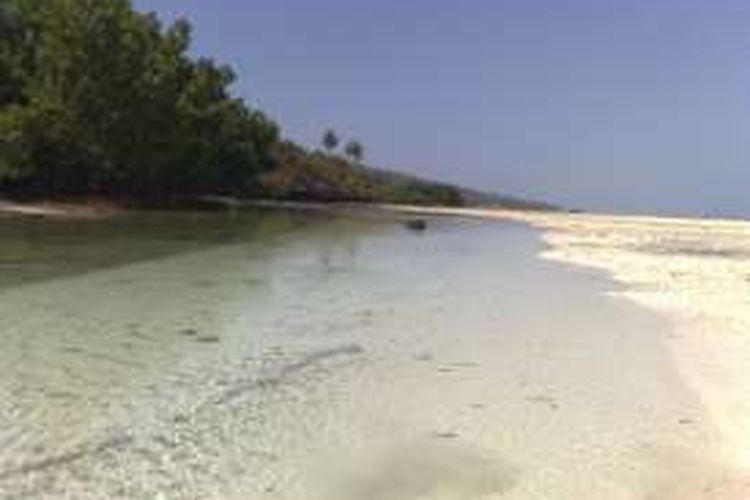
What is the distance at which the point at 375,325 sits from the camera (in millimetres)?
18125

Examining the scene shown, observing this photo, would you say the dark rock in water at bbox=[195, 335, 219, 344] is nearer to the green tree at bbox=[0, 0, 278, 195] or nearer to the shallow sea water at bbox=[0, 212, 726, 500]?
the shallow sea water at bbox=[0, 212, 726, 500]

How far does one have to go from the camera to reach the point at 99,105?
59.6 metres

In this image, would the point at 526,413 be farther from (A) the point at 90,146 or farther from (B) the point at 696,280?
(A) the point at 90,146

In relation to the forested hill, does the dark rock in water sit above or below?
below

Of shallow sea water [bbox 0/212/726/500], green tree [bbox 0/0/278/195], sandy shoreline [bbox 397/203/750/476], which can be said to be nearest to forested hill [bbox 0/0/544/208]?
green tree [bbox 0/0/278/195]

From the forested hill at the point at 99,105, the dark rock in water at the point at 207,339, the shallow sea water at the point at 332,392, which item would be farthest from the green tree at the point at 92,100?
the dark rock in water at the point at 207,339

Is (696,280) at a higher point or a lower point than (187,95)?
lower

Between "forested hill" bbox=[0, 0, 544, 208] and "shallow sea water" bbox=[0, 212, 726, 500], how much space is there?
35.0 metres

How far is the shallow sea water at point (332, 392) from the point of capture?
9.21m

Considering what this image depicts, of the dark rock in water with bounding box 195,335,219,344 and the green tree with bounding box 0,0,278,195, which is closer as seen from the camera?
the dark rock in water with bounding box 195,335,219,344

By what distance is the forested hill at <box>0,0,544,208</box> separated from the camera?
58719 mm

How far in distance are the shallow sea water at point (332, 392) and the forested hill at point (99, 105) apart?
35.0 m

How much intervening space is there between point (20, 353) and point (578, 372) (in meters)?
6.27

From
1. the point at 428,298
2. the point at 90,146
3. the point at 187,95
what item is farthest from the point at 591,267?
the point at 187,95
